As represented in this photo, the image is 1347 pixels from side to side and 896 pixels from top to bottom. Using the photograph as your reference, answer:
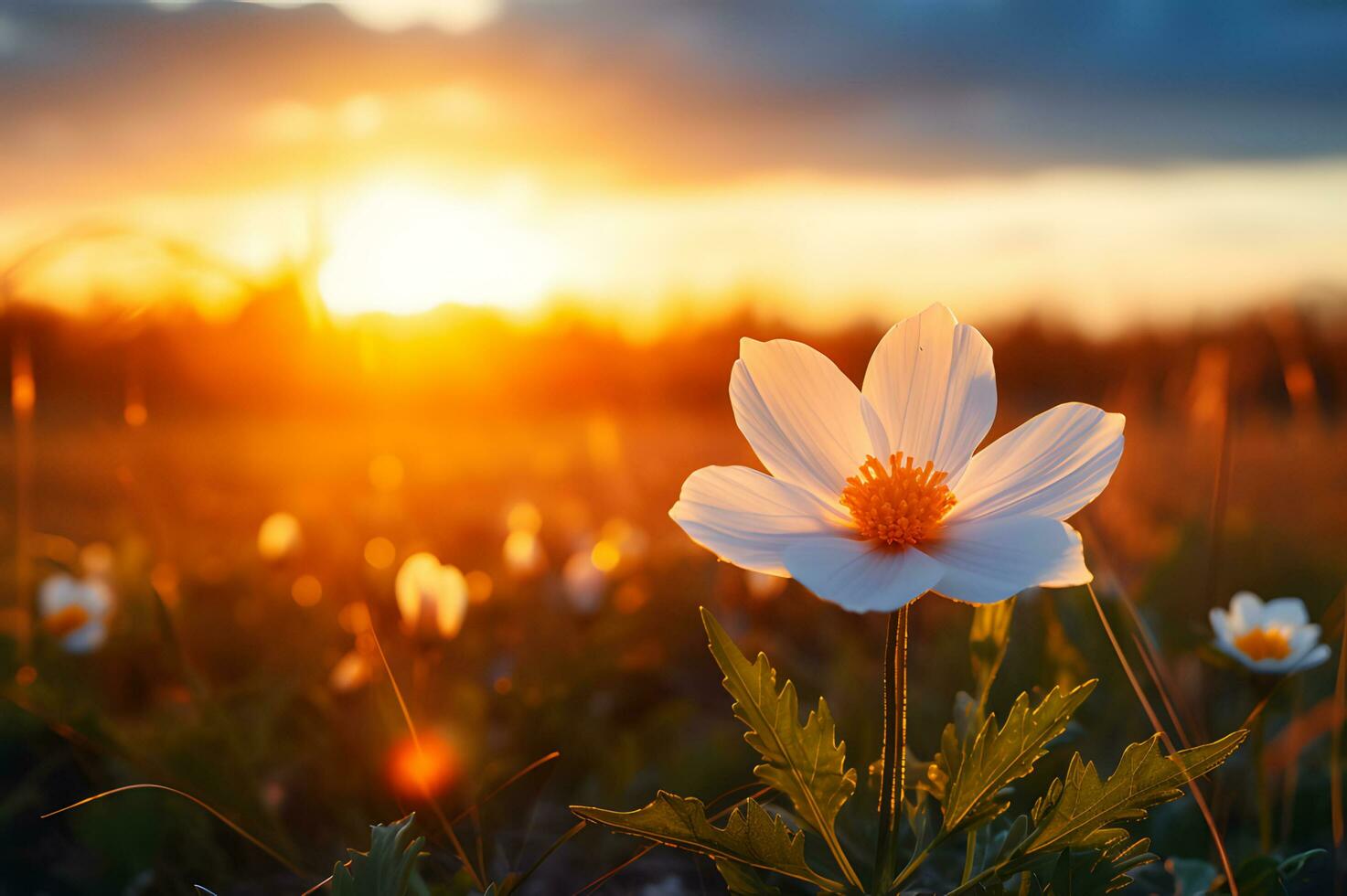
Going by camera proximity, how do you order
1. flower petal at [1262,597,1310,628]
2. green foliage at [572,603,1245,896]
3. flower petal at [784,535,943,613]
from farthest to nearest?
1. flower petal at [1262,597,1310,628]
2. green foliage at [572,603,1245,896]
3. flower petal at [784,535,943,613]

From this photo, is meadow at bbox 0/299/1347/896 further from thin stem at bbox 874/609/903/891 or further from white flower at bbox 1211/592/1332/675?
thin stem at bbox 874/609/903/891

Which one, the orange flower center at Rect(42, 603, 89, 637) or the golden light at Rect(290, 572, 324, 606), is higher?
the orange flower center at Rect(42, 603, 89, 637)

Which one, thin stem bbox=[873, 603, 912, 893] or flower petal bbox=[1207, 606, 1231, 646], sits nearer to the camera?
thin stem bbox=[873, 603, 912, 893]

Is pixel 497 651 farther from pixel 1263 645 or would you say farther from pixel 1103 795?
pixel 1103 795

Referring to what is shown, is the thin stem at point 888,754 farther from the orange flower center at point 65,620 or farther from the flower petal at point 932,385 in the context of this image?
the orange flower center at point 65,620

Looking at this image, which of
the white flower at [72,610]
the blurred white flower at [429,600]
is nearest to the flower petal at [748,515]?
the blurred white flower at [429,600]

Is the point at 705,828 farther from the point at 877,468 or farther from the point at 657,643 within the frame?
the point at 657,643

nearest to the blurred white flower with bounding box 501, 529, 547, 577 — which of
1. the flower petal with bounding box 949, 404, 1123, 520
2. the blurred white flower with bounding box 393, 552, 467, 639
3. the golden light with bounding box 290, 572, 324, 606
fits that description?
the golden light with bounding box 290, 572, 324, 606

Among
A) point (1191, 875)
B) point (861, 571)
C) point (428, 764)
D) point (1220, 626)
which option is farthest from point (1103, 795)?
point (428, 764)
